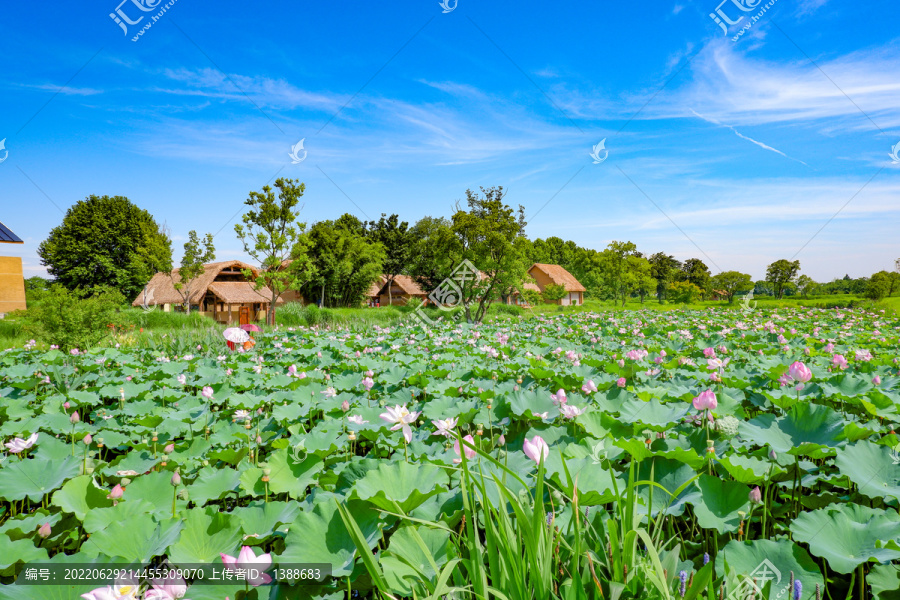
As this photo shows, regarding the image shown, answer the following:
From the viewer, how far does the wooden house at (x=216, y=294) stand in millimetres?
31391

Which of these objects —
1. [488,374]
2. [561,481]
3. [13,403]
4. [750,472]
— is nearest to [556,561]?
[561,481]

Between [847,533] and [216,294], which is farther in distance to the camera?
[216,294]

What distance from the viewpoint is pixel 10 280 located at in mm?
23766

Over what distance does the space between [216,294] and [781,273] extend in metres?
48.9

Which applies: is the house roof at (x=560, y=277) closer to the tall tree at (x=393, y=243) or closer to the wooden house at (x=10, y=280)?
the tall tree at (x=393, y=243)

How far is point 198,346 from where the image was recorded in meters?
7.36

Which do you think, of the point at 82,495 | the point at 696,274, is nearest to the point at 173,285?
the point at 82,495

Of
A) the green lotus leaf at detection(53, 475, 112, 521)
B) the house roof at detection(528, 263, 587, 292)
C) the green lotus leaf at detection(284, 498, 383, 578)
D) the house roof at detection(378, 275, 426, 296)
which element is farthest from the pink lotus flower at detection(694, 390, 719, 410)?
the house roof at detection(528, 263, 587, 292)

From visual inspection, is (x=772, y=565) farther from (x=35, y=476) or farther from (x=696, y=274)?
(x=696, y=274)

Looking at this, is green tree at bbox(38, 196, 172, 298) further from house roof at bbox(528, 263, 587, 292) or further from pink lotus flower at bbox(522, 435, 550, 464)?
pink lotus flower at bbox(522, 435, 550, 464)

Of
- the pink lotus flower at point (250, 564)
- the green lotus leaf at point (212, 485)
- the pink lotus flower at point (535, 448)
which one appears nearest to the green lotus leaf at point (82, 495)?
the green lotus leaf at point (212, 485)

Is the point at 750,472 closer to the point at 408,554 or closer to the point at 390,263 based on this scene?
the point at 408,554

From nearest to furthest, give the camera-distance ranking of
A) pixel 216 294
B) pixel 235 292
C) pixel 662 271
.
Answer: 1. pixel 216 294
2. pixel 235 292
3. pixel 662 271

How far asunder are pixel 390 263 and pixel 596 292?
21.4 meters
